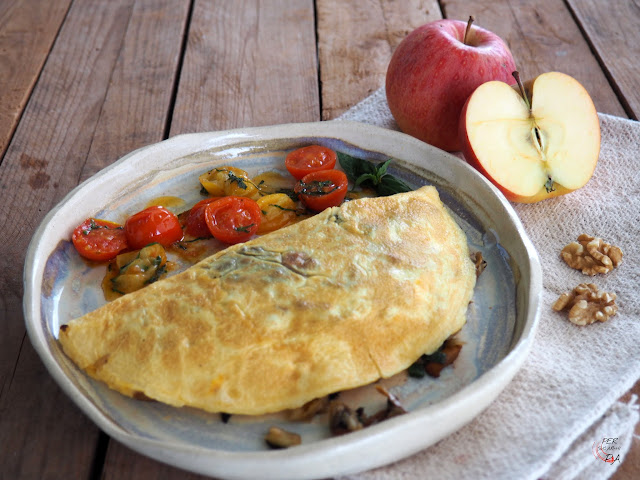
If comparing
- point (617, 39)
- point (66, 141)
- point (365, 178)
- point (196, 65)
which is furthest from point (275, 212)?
point (617, 39)

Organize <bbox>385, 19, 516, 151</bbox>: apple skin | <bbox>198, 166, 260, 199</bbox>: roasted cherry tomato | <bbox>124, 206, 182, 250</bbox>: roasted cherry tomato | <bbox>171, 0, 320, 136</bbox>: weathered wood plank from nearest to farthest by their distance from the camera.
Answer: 1. <bbox>124, 206, 182, 250</bbox>: roasted cherry tomato
2. <bbox>198, 166, 260, 199</bbox>: roasted cherry tomato
3. <bbox>385, 19, 516, 151</bbox>: apple skin
4. <bbox>171, 0, 320, 136</bbox>: weathered wood plank

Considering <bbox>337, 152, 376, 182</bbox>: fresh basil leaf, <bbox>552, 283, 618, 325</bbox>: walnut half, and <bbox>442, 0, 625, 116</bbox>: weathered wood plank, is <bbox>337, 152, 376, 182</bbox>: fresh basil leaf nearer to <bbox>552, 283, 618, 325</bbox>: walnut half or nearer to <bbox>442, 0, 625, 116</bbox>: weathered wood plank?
<bbox>552, 283, 618, 325</bbox>: walnut half

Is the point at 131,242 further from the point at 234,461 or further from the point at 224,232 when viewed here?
the point at 234,461

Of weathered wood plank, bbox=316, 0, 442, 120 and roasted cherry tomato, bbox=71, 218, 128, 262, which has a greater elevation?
roasted cherry tomato, bbox=71, 218, 128, 262

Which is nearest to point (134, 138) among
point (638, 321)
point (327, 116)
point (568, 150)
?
point (327, 116)

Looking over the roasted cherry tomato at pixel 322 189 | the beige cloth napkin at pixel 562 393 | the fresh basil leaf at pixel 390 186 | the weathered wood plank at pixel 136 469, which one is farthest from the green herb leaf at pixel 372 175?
the weathered wood plank at pixel 136 469

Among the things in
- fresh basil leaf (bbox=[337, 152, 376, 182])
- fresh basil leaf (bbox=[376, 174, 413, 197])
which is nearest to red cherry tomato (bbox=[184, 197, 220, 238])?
fresh basil leaf (bbox=[337, 152, 376, 182])

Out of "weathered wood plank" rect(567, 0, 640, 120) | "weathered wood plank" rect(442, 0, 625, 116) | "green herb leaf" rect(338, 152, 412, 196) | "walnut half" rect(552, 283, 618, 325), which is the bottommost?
"weathered wood plank" rect(567, 0, 640, 120)

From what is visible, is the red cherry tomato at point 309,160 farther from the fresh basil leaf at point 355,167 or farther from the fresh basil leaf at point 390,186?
the fresh basil leaf at point 390,186
